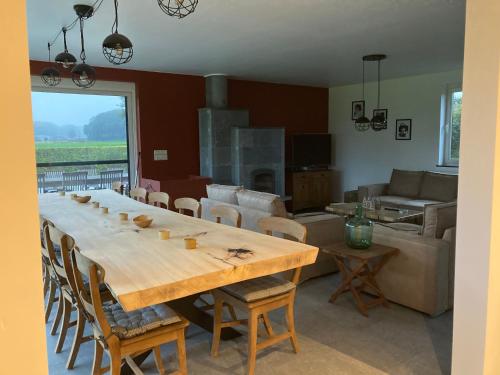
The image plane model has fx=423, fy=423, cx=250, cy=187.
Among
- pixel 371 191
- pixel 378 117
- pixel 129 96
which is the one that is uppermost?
pixel 129 96

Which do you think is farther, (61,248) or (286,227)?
(286,227)

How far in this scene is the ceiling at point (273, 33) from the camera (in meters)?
3.62

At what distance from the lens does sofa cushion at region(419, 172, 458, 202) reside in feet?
21.3

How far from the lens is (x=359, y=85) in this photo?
8438 mm

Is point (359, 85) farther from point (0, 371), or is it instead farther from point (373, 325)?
point (0, 371)

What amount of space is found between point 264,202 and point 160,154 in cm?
338

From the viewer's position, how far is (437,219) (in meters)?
3.39

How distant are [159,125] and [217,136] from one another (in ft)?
3.14

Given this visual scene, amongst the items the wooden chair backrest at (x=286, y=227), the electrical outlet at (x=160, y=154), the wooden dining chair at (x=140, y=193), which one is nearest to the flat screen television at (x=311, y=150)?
the electrical outlet at (x=160, y=154)

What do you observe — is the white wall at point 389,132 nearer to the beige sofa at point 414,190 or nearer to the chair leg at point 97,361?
the beige sofa at point 414,190

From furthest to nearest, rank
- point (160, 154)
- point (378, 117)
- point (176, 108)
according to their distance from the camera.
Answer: point (176, 108), point (160, 154), point (378, 117)

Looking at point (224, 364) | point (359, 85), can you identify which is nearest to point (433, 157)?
point (359, 85)

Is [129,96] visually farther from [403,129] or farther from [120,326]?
[120,326]

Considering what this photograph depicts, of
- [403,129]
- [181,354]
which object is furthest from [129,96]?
[181,354]
